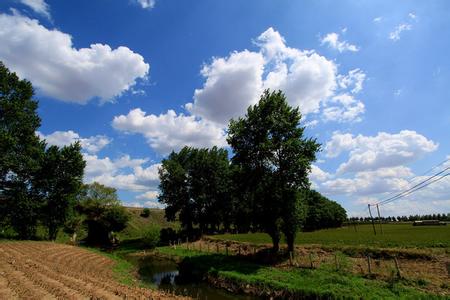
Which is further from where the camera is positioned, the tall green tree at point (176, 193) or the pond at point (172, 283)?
the tall green tree at point (176, 193)

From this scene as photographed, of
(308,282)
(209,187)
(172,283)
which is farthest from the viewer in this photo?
(209,187)

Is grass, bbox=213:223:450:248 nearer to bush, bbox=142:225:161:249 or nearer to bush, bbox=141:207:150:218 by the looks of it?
bush, bbox=142:225:161:249

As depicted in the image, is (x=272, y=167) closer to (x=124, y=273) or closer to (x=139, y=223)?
(x=124, y=273)

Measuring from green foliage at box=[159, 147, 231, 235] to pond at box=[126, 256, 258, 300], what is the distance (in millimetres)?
19825

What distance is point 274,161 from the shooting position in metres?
33.5

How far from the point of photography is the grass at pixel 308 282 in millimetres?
19484

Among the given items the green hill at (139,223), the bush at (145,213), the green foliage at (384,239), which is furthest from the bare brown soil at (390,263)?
A: the bush at (145,213)

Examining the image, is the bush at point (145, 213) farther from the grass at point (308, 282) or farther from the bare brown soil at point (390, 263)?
the bare brown soil at point (390, 263)

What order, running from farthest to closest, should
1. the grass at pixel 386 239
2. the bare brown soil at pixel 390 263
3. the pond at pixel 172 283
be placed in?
the grass at pixel 386 239 → the pond at pixel 172 283 → the bare brown soil at pixel 390 263

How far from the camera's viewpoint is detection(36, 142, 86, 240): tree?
159ft

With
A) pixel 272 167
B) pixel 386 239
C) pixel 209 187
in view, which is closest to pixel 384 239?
pixel 386 239

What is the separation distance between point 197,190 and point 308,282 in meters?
44.0

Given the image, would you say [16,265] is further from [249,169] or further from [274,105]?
[274,105]

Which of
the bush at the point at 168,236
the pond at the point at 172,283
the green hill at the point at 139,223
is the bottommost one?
the pond at the point at 172,283
